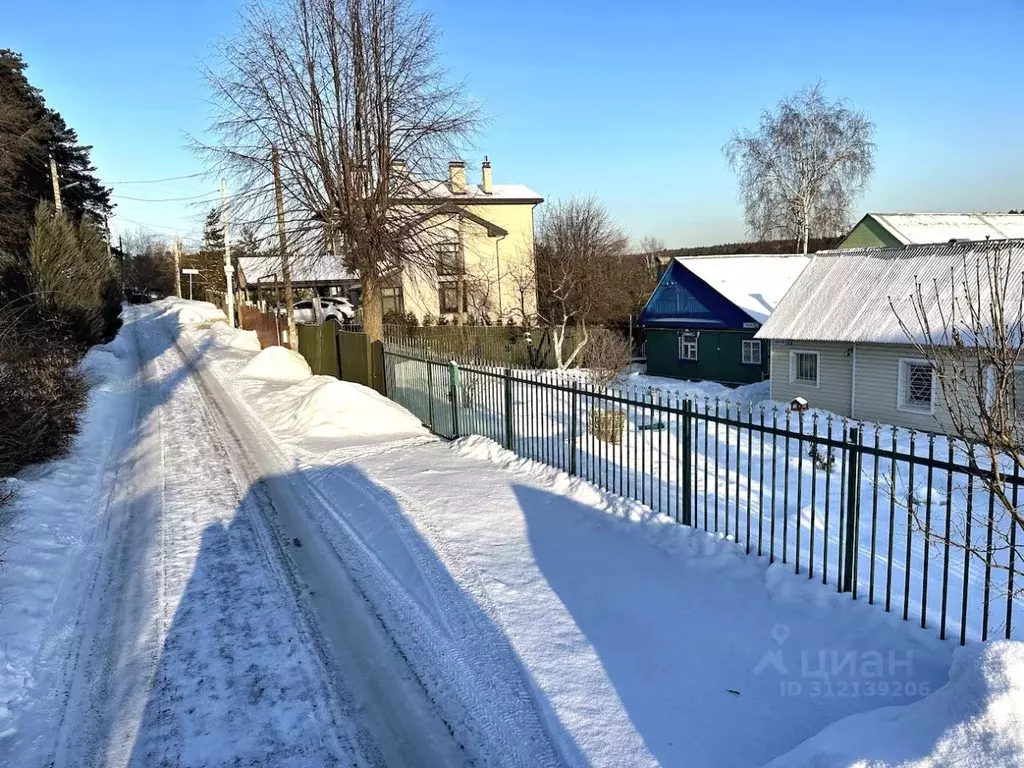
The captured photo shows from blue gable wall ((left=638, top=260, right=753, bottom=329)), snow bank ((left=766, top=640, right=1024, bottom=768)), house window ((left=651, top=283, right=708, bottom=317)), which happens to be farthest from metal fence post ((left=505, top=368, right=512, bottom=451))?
house window ((left=651, top=283, right=708, bottom=317))

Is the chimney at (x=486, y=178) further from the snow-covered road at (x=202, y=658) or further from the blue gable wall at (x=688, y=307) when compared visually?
the snow-covered road at (x=202, y=658)

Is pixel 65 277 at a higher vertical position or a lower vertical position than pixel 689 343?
higher

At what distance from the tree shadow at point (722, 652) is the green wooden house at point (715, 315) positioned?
22.5 meters

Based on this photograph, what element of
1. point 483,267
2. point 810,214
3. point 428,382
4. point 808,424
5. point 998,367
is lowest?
point 808,424

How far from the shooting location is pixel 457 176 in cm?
1966

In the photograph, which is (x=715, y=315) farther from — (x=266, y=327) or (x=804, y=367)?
(x=266, y=327)

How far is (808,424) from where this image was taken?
1725 cm

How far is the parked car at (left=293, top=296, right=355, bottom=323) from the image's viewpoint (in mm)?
38688

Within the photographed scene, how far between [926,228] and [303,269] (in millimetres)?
25686

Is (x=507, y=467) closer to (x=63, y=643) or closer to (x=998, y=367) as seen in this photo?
(x=63, y=643)

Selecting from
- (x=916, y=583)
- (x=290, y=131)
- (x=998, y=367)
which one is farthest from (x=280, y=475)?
(x=290, y=131)

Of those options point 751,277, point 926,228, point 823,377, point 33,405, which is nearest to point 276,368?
point 33,405

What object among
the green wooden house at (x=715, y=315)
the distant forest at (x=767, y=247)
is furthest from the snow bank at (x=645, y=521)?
the distant forest at (x=767, y=247)

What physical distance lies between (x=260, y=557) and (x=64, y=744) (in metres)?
2.74
